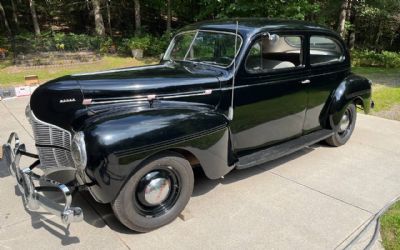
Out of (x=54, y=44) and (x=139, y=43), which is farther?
(x=139, y=43)

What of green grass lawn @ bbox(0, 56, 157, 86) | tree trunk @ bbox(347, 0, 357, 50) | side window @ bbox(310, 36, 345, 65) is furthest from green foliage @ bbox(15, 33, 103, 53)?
tree trunk @ bbox(347, 0, 357, 50)

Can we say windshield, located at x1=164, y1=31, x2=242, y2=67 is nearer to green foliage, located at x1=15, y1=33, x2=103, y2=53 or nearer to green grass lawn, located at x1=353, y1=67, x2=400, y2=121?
green grass lawn, located at x1=353, y1=67, x2=400, y2=121

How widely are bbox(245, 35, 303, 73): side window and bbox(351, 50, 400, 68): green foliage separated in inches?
445

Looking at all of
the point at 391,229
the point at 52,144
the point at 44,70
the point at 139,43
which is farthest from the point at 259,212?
the point at 139,43

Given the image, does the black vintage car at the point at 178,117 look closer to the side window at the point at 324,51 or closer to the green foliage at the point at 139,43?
the side window at the point at 324,51

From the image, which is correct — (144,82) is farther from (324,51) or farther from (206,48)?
(324,51)

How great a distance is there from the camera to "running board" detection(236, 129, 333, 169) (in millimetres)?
3828

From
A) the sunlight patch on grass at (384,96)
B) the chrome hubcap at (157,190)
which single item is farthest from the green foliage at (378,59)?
the chrome hubcap at (157,190)

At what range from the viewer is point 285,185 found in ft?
13.4

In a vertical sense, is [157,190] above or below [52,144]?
below

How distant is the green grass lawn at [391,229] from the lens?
3035 mm

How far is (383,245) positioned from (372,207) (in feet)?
2.24

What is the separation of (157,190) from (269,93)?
180 cm

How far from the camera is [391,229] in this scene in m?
3.23
